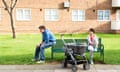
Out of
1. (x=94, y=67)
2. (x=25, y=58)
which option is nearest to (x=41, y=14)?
(x=25, y=58)

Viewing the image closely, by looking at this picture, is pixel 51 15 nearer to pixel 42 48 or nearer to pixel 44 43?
pixel 44 43

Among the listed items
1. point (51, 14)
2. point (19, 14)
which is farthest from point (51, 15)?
point (19, 14)

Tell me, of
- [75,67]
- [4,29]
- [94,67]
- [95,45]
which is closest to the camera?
[75,67]

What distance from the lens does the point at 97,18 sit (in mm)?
44531

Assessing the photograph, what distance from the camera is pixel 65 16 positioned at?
44.3 metres

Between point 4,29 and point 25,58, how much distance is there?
2770 cm

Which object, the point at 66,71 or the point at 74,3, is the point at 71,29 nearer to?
the point at 74,3

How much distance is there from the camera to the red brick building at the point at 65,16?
4388cm

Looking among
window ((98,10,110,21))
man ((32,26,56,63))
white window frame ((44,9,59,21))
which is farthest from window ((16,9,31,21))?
man ((32,26,56,63))

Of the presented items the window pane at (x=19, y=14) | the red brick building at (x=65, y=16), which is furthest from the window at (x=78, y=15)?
the window pane at (x=19, y=14)

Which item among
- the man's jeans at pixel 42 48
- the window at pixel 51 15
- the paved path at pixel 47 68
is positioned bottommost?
the paved path at pixel 47 68

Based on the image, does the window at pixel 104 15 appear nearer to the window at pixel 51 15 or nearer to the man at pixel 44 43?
the window at pixel 51 15

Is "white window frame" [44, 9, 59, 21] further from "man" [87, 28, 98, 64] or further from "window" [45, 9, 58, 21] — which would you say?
"man" [87, 28, 98, 64]

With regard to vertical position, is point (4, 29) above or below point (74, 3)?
below
